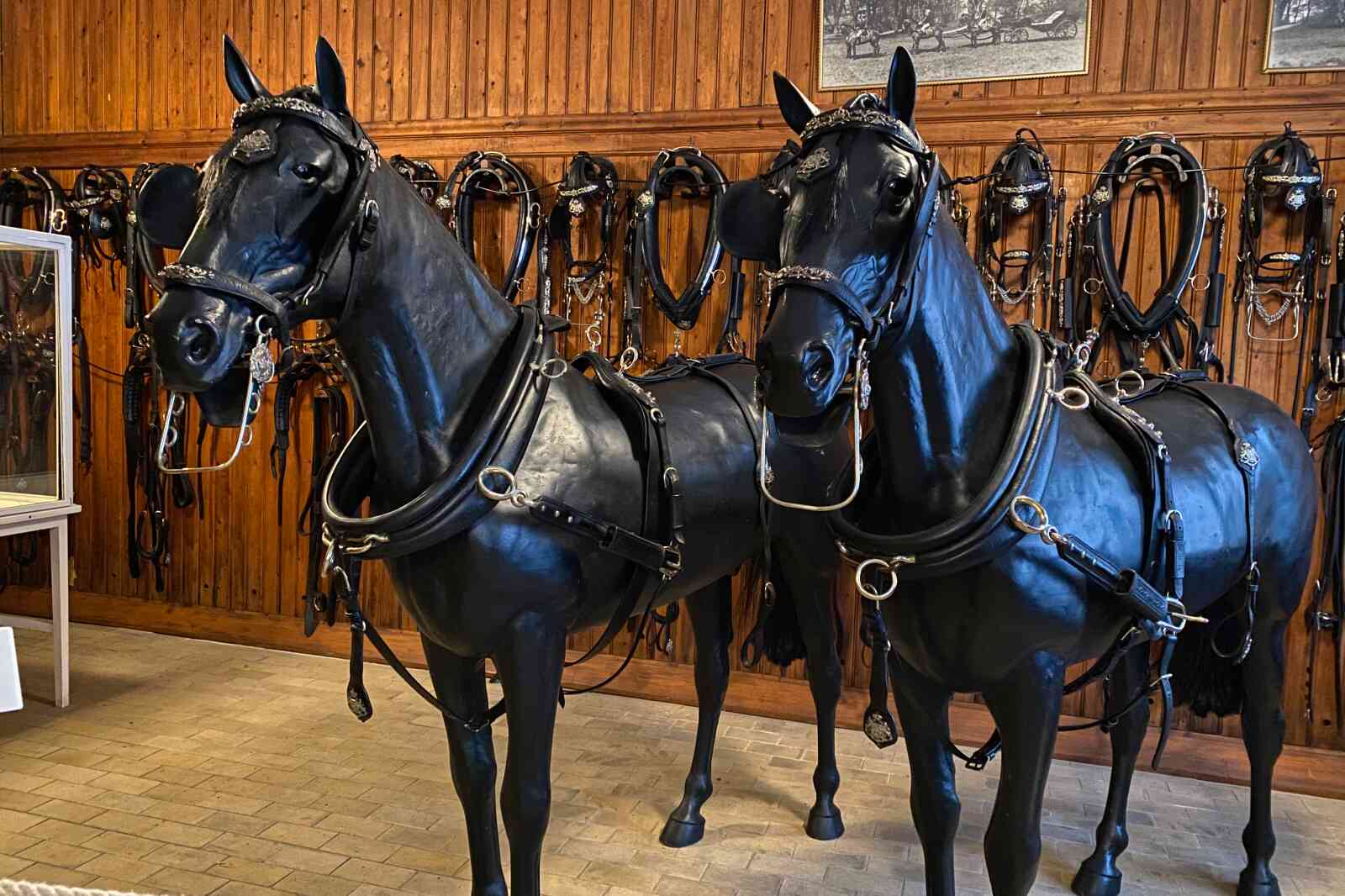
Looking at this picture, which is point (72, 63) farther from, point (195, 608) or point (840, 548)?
point (840, 548)

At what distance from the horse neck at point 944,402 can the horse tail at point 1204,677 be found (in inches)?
60.1

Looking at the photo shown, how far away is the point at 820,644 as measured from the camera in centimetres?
294

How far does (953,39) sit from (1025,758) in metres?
3.07

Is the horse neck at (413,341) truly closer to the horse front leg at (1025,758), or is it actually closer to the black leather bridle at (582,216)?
the horse front leg at (1025,758)

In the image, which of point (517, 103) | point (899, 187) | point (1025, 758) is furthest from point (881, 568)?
point (517, 103)

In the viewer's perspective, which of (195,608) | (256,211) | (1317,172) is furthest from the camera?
(195,608)

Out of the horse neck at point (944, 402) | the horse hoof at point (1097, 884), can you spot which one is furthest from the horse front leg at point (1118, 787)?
the horse neck at point (944, 402)

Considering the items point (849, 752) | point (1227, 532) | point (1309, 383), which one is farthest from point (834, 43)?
point (849, 752)

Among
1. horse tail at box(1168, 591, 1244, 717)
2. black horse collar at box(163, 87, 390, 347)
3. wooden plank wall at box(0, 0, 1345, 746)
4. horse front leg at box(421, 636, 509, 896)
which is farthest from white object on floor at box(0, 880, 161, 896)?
wooden plank wall at box(0, 0, 1345, 746)

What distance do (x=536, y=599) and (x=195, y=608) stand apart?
381 centimetres

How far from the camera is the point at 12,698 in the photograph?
1.54 metres

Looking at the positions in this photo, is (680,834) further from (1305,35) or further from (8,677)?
(1305,35)

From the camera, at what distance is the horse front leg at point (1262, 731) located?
250 cm

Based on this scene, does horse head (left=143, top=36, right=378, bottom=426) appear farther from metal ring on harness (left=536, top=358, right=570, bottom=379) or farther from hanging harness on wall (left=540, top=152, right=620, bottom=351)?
hanging harness on wall (left=540, top=152, right=620, bottom=351)
